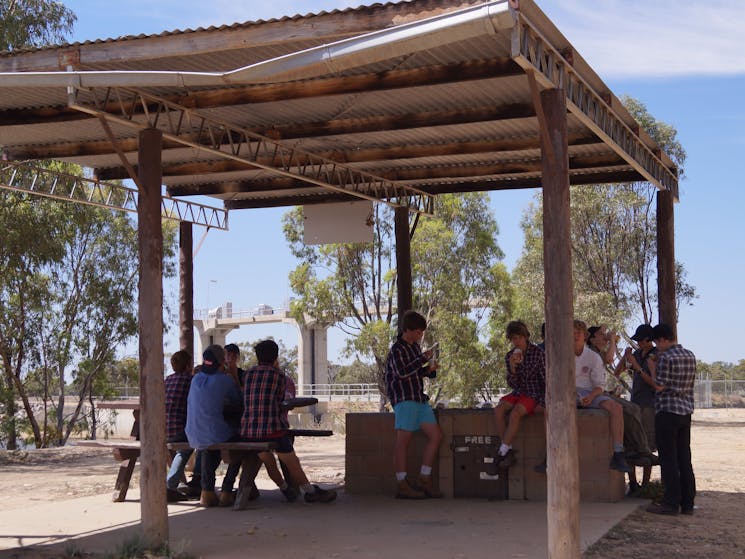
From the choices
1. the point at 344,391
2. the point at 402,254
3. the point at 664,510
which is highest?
the point at 402,254

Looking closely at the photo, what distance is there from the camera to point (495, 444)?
9.47 meters

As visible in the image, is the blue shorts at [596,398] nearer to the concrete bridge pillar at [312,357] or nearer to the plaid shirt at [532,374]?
the plaid shirt at [532,374]

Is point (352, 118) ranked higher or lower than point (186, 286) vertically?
higher

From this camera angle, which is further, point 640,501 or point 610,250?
point 610,250

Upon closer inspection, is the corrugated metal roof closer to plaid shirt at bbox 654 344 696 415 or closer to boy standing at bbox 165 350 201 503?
plaid shirt at bbox 654 344 696 415

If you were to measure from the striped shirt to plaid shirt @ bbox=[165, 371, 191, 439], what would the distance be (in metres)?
2.07

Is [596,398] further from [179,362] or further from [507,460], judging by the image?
[179,362]

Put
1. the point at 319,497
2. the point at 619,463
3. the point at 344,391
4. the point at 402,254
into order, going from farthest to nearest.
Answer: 1. the point at 344,391
2. the point at 402,254
3. the point at 319,497
4. the point at 619,463

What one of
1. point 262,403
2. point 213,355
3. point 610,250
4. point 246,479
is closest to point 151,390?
point 262,403

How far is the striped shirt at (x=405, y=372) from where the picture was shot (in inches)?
364

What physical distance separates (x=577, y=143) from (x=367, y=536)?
530 cm

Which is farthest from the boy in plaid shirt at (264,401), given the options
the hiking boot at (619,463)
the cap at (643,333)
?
the cap at (643,333)

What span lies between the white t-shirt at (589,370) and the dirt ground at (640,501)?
3.86 ft

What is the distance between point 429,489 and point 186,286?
22.5 feet
